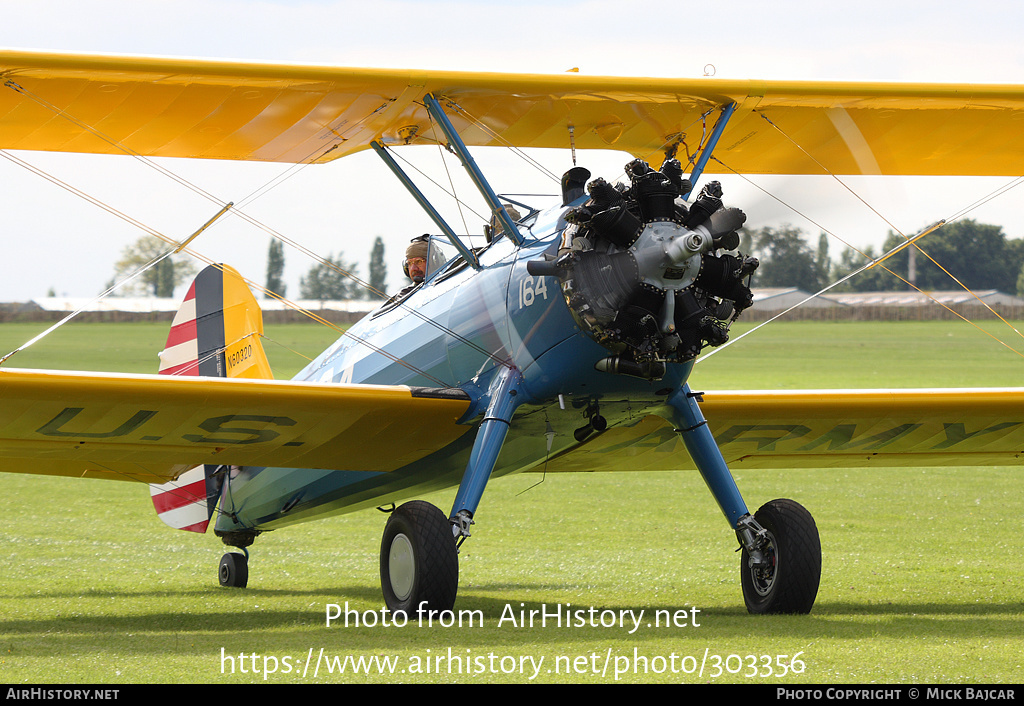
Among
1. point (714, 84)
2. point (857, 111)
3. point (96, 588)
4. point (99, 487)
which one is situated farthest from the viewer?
point (99, 487)

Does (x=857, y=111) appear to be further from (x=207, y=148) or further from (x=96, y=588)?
(x=96, y=588)

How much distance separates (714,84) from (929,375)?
3556 centimetres

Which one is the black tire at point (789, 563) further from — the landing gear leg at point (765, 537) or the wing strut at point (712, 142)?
the wing strut at point (712, 142)

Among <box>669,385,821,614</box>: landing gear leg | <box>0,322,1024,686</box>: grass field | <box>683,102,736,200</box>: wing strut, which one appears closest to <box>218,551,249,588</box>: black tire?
<box>0,322,1024,686</box>: grass field

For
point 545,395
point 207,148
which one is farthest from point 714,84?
point 207,148

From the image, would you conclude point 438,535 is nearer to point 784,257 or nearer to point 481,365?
point 481,365

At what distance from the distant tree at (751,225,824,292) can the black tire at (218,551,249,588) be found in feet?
14.9

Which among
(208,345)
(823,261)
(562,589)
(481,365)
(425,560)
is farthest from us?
(208,345)

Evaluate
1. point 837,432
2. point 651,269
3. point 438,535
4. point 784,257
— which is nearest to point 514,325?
point 651,269

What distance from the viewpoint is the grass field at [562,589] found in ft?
17.0

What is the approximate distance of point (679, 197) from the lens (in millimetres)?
6051

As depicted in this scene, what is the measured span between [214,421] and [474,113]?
8.04 feet

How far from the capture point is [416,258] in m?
8.81

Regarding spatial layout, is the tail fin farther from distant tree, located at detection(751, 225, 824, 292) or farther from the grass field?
distant tree, located at detection(751, 225, 824, 292)
